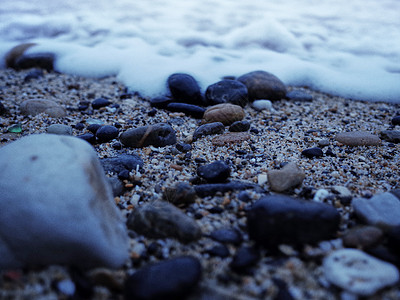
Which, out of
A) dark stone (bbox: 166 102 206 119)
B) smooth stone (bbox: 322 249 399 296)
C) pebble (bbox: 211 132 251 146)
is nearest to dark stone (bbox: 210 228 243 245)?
smooth stone (bbox: 322 249 399 296)

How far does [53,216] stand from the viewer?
1167 mm

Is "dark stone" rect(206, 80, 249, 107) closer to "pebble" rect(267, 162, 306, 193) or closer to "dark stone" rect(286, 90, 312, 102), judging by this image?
"dark stone" rect(286, 90, 312, 102)

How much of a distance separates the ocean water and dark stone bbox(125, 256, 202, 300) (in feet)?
7.90

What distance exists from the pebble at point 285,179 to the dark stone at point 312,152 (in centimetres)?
37

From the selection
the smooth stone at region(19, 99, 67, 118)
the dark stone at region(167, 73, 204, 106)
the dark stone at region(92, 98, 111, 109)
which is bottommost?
the smooth stone at region(19, 99, 67, 118)

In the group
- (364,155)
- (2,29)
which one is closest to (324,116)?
(364,155)

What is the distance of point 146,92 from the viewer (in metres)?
Answer: 3.31

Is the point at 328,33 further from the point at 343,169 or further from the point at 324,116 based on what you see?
the point at 343,169

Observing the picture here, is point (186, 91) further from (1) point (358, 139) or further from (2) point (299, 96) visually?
(1) point (358, 139)

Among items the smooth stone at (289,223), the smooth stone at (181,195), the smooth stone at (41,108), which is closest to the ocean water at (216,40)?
the smooth stone at (41,108)

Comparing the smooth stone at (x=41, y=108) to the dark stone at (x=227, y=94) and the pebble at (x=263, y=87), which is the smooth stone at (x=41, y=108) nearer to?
the dark stone at (x=227, y=94)

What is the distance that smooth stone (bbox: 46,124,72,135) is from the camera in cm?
239

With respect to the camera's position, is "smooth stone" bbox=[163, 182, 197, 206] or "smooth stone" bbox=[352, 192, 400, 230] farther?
"smooth stone" bbox=[163, 182, 197, 206]

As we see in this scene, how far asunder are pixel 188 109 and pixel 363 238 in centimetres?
191
